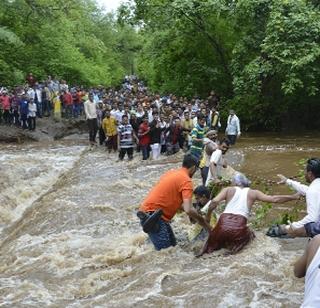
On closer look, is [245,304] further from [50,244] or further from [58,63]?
[58,63]

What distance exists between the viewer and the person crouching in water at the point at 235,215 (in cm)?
724

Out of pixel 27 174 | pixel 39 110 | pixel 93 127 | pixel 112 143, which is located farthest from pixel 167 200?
pixel 39 110

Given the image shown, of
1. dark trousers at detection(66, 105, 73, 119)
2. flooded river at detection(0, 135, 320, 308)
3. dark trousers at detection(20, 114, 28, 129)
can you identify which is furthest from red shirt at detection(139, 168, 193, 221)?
dark trousers at detection(66, 105, 73, 119)

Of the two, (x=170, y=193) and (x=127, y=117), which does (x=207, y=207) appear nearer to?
(x=170, y=193)

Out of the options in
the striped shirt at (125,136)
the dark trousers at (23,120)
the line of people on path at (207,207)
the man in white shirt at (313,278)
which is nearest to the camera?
the man in white shirt at (313,278)

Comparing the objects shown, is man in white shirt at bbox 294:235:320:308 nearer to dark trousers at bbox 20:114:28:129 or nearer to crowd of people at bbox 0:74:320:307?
crowd of people at bbox 0:74:320:307

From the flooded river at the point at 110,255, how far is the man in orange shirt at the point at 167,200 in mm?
528

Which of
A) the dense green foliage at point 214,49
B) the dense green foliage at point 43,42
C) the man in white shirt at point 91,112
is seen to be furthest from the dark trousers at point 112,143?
the dense green foliage at point 43,42

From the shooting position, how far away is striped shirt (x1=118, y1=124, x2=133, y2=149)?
1703 cm

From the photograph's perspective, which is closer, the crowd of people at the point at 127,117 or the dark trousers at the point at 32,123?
the crowd of people at the point at 127,117

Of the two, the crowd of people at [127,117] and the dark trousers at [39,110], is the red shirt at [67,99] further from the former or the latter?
the dark trousers at [39,110]

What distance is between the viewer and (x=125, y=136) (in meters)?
17.2

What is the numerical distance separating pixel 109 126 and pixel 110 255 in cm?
1049

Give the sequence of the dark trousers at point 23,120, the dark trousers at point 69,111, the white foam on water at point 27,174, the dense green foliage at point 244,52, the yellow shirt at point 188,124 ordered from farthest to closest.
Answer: the dark trousers at point 69,111, the dark trousers at point 23,120, the dense green foliage at point 244,52, the yellow shirt at point 188,124, the white foam on water at point 27,174
